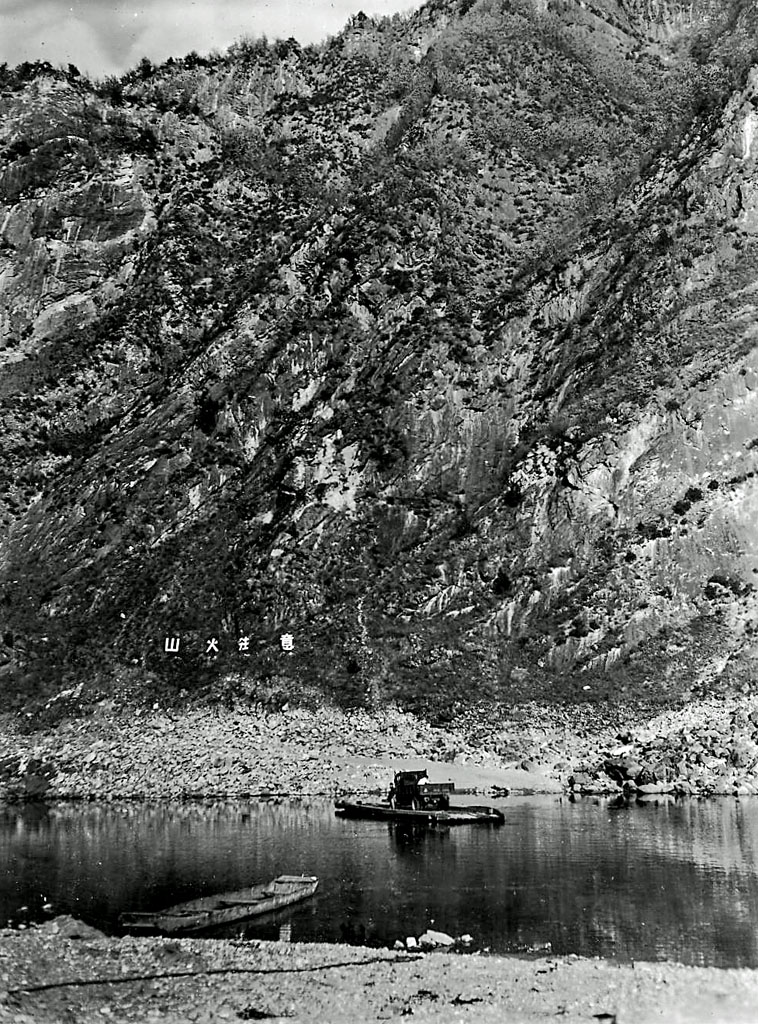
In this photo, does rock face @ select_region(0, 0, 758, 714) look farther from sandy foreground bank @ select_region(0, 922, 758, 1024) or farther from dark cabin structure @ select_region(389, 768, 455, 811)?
sandy foreground bank @ select_region(0, 922, 758, 1024)

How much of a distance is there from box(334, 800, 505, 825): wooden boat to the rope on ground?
1473cm

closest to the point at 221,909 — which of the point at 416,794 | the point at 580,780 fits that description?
the point at 416,794

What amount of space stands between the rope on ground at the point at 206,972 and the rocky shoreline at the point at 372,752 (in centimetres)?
1993

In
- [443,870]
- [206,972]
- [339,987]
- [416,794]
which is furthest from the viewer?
[416,794]

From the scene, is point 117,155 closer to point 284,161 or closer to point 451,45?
point 284,161

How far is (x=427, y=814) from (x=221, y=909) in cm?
1273

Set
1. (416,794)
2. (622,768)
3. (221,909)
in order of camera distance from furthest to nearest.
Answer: (622,768) → (416,794) → (221,909)

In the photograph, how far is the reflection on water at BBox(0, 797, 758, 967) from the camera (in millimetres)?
24969

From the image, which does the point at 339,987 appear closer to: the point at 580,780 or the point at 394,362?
the point at 580,780

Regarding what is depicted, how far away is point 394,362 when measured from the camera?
5662 centimetres

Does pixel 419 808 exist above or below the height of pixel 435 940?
above

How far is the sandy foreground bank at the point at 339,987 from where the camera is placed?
19875mm

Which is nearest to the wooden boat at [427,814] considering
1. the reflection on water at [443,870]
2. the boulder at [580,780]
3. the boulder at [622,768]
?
the reflection on water at [443,870]

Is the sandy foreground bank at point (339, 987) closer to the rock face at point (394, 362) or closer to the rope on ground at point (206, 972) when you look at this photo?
the rope on ground at point (206, 972)
